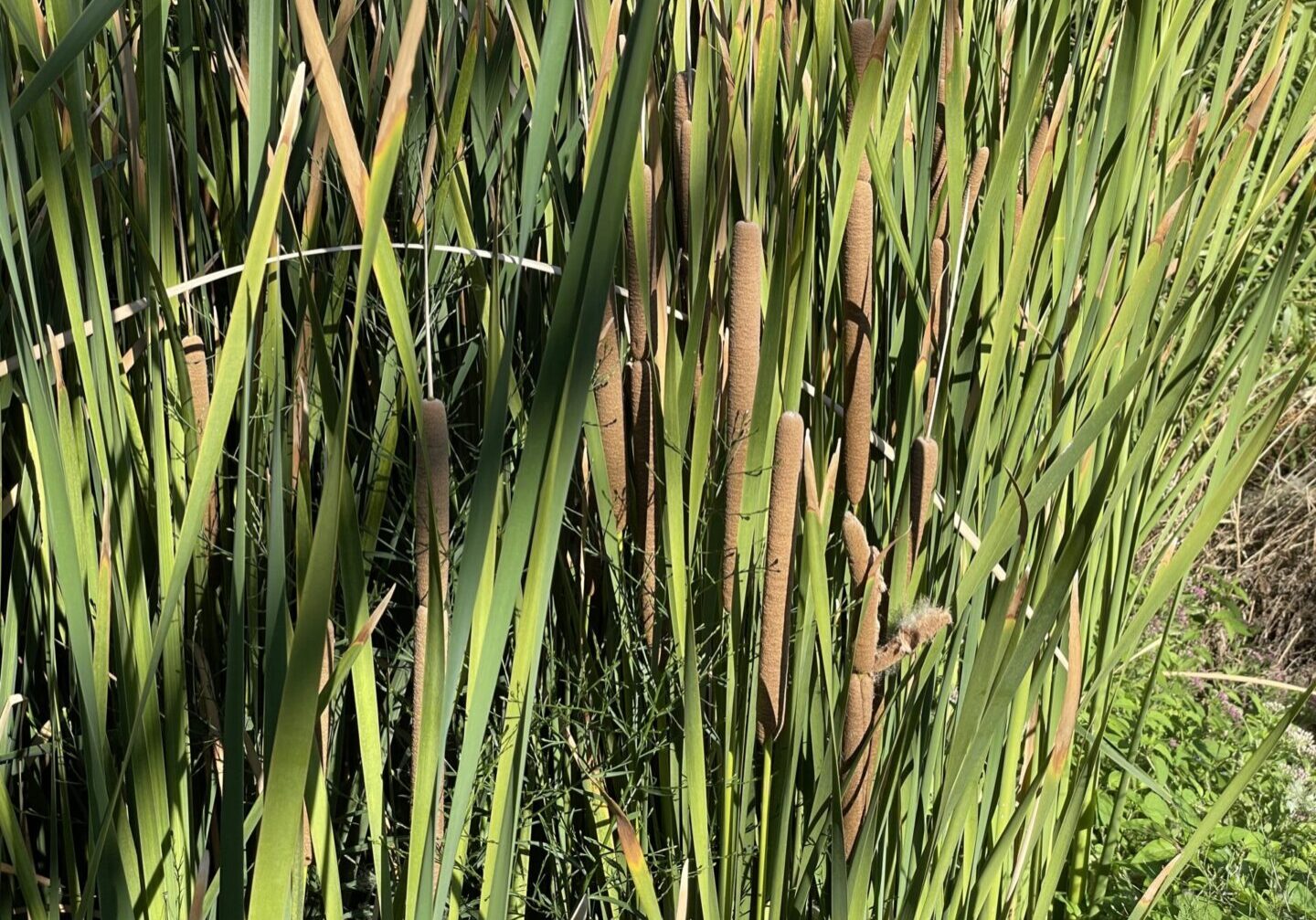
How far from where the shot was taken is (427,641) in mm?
415

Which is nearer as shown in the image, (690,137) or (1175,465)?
(690,137)

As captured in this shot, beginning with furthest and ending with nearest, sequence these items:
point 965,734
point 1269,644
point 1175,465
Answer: point 1269,644 → point 1175,465 → point 965,734

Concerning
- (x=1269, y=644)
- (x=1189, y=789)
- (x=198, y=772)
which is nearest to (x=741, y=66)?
(x=198, y=772)

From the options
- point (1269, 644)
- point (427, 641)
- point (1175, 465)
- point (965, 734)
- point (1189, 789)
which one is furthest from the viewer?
point (1269, 644)

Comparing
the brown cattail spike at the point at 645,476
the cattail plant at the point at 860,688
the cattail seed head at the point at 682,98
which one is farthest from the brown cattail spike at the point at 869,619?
the cattail seed head at the point at 682,98

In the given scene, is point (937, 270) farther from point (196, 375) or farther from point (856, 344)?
point (196, 375)

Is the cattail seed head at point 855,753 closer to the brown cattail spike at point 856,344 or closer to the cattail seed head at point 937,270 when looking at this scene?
the brown cattail spike at point 856,344

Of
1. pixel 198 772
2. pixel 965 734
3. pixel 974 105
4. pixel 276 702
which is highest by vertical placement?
pixel 974 105

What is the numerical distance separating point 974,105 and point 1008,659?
403 mm

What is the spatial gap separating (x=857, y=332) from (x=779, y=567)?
0.44 ft

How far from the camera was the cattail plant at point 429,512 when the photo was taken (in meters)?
0.42

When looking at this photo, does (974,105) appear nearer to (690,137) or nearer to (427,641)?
(690,137)

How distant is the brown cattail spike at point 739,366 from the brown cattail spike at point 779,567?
31 millimetres

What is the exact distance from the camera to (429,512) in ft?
1.40
